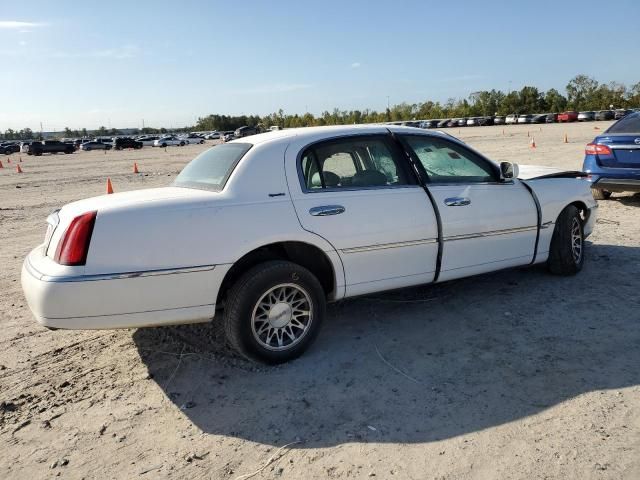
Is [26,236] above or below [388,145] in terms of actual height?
below

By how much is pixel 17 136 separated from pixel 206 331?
178479 millimetres

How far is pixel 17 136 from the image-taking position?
15612cm

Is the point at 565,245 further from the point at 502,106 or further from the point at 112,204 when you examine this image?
the point at 502,106

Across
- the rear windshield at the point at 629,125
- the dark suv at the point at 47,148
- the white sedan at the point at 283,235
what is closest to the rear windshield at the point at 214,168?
the white sedan at the point at 283,235

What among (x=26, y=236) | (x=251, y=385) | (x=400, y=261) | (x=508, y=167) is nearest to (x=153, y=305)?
(x=251, y=385)

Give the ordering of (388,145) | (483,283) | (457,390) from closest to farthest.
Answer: (457,390)
(388,145)
(483,283)

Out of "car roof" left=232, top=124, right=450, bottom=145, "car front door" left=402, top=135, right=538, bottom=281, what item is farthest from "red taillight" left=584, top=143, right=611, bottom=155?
"car roof" left=232, top=124, right=450, bottom=145

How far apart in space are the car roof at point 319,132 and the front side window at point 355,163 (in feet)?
0.23

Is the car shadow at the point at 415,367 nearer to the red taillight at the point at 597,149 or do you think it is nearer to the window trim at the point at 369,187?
the window trim at the point at 369,187

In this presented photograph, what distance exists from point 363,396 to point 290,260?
3.91 feet

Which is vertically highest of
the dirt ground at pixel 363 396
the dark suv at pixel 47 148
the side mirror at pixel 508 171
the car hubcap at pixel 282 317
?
the dark suv at pixel 47 148

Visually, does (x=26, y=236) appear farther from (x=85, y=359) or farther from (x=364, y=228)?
(x=364, y=228)

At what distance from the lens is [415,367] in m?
3.80

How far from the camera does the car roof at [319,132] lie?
4.12 meters
